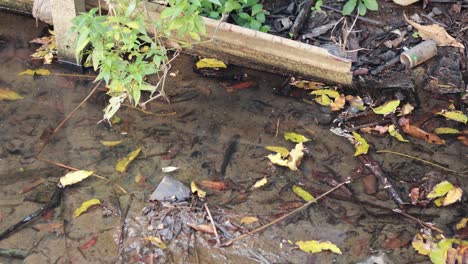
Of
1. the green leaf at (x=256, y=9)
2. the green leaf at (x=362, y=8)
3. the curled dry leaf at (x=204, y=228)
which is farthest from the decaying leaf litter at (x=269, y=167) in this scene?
the green leaf at (x=256, y=9)

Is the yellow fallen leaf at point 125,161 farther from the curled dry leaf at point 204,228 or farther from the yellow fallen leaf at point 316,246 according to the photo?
the yellow fallen leaf at point 316,246

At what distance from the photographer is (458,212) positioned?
14.4 ft

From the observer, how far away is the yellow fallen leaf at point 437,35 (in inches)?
225

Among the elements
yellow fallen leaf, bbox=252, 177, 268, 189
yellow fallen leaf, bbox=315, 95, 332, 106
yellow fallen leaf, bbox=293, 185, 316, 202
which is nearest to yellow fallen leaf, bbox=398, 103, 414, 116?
yellow fallen leaf, bbox=315, 95, 332, 106

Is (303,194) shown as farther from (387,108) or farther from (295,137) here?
(387,108)

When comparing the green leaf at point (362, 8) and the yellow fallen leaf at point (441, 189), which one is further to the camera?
the green leaf at point (362, 8)

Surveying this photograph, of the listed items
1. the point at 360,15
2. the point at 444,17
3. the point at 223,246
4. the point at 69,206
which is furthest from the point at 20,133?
the point at 444,17

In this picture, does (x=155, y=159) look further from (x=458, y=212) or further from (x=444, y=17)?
(x=444, y=17)

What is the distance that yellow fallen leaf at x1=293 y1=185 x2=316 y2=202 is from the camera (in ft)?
14.7

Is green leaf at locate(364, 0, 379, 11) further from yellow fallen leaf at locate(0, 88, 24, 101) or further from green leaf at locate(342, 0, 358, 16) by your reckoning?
yellow fallen leaf at locate(0, 88, 24, 101)

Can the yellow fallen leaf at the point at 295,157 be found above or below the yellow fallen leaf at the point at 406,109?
below

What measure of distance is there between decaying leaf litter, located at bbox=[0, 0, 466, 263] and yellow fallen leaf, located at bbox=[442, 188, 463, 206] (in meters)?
0.01

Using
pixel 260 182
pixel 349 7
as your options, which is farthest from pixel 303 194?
pixel 349 7

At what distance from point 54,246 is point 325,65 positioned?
9.63 feet
